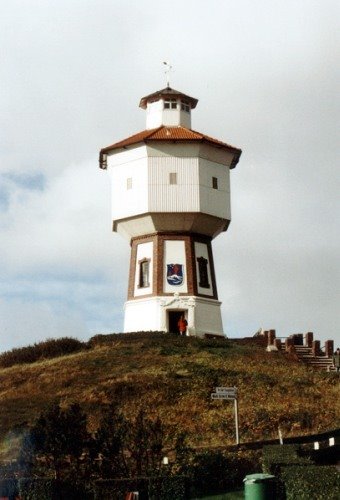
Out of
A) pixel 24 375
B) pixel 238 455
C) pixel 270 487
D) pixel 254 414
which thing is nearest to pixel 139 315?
pixel 24 375

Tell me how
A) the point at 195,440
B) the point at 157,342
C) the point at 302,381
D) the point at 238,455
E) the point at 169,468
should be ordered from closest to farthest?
the point at 169,468, the point at 238,455, the point at 195,440, the point at 302,381, the point at 157,342

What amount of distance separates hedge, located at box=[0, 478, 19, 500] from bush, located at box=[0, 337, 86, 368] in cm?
2956

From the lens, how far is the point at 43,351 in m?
53.0

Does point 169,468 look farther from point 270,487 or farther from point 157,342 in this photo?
point 157,342

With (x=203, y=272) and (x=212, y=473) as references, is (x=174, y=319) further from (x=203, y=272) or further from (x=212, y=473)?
(x=212, y=473)

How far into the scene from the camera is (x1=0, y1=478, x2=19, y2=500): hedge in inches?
867

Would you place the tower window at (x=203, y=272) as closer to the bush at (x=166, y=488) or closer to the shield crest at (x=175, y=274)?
the shield crest at (x=175, y=274)

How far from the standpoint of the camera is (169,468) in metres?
23.4

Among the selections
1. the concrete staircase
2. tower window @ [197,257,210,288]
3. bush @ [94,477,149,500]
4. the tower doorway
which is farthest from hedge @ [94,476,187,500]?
tower window @ [197,257,210,288]

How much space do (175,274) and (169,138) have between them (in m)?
7.60

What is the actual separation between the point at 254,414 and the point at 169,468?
11.7m

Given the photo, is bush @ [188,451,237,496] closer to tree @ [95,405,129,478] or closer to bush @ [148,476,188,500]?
bush @ [148,476,188,500]

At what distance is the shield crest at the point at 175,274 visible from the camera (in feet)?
186

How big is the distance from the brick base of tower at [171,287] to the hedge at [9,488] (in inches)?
1314
